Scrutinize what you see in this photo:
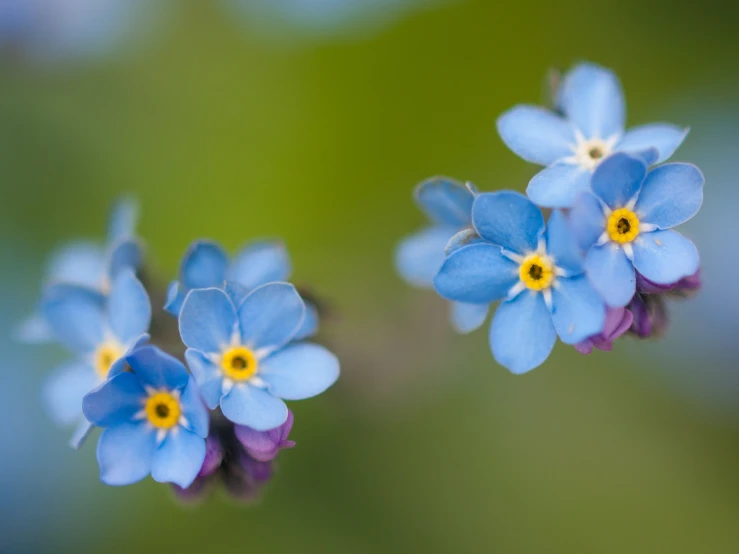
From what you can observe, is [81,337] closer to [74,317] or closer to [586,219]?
[74,317]

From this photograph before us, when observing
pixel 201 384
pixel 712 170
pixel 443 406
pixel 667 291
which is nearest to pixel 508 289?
pixel 667 291

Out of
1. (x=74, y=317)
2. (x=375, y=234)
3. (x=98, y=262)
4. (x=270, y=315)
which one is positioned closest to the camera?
(x=270, y=315)

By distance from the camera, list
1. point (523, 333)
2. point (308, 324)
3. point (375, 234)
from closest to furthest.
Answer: point (523, 333), point (308, 324), point (375, 234)

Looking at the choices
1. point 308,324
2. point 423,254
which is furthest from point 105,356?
point 423,254

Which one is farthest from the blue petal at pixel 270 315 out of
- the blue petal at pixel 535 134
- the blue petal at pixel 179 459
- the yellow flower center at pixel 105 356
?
the blue petal at pixel 535 134

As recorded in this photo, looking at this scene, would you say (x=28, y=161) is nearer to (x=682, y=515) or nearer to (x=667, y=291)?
(x=667, y=291)

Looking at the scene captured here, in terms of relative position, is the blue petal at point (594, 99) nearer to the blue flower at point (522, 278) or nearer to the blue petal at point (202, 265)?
the blue flower at point (522, 278)

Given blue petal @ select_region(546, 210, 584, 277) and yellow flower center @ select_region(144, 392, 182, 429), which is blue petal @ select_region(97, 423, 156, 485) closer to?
yellow flower center @ select_region(144, 392, 182, 429)

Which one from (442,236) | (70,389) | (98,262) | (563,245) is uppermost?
(98,262)
